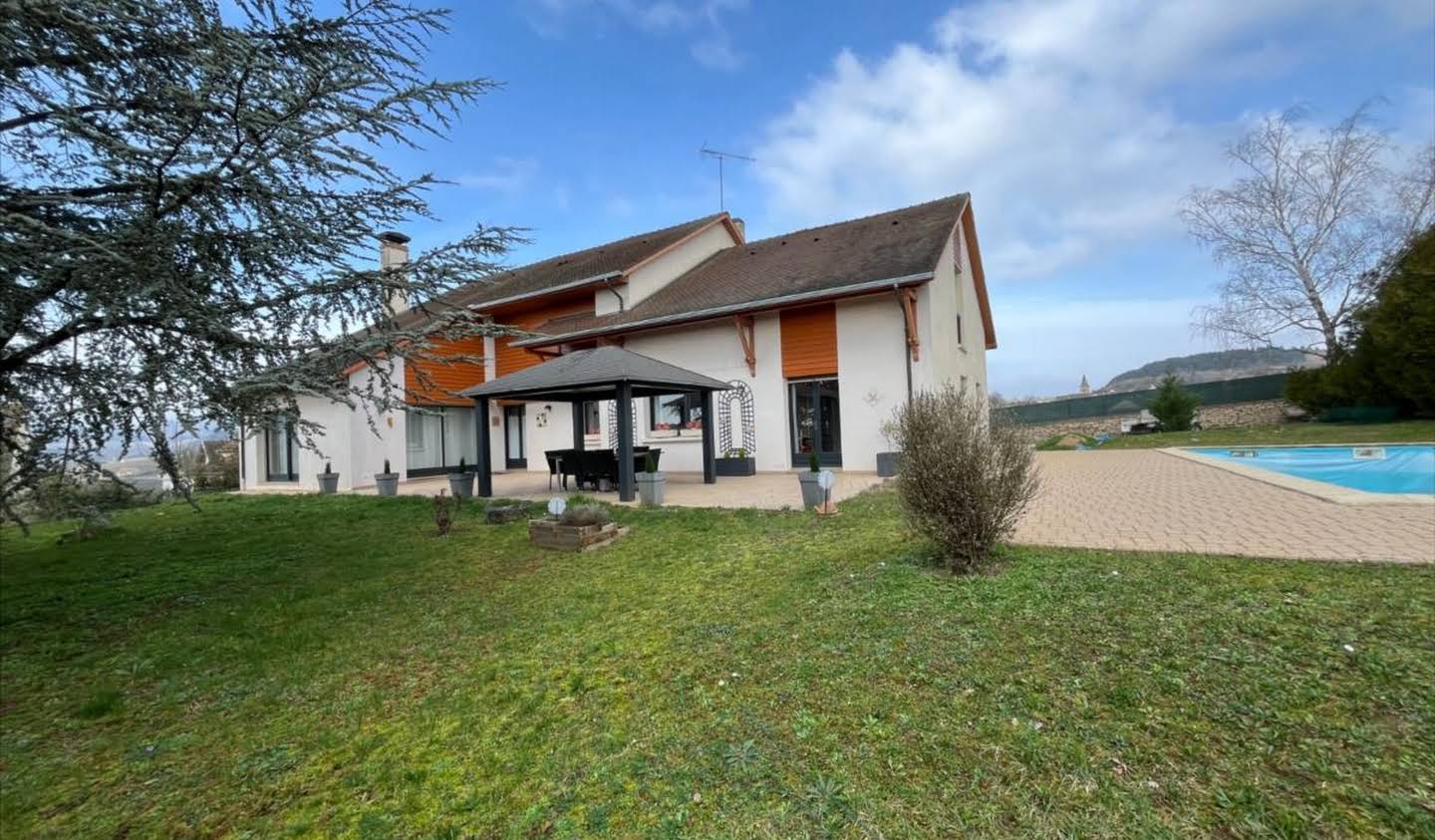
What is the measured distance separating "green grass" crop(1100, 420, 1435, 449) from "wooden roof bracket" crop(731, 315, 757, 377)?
12.5 m

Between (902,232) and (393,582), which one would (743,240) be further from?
(393,582)

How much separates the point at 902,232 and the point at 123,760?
683 inches

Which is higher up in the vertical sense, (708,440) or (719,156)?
(719,156)

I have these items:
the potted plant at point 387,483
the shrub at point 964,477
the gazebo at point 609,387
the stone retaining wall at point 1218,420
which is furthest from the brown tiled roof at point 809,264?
the stone retaining wall at point 1218,420

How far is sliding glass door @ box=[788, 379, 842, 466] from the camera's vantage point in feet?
49.9

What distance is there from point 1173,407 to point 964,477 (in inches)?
963

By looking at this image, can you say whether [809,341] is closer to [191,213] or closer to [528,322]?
[528,322]

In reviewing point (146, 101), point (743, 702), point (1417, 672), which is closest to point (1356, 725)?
point (1417, 672)

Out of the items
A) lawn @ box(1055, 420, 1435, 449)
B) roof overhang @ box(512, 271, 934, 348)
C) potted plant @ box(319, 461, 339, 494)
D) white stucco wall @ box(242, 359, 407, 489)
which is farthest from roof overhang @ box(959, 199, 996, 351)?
potted plant @ box(319, 461, 339, 494)

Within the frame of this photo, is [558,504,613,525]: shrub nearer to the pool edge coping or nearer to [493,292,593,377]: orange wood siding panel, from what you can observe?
the pool edge coping

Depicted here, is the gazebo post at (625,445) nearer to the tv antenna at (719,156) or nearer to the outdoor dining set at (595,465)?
the outdoor dining set at (595,465)

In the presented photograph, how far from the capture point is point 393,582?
20.8 feet

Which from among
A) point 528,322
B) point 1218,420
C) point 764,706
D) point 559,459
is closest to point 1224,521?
point 764,706

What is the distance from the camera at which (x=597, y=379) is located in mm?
11156
